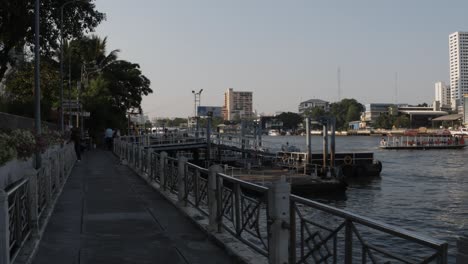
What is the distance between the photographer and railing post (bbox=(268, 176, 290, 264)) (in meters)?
5.82

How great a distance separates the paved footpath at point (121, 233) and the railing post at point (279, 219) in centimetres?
127

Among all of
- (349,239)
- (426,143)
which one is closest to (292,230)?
(349,239)

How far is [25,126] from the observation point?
1956cm

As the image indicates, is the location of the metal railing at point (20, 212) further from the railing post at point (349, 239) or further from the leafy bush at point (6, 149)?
the railing post at point (349, 239)

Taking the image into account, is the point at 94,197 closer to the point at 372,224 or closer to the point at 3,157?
the point at 3,157

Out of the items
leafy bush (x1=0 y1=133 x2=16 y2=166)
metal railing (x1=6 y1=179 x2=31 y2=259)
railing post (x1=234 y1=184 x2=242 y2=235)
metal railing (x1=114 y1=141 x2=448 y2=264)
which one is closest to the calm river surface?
metal railing (x1=114 y1=141 x2=448 y2=264)

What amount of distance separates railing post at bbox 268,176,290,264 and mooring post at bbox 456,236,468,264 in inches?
109

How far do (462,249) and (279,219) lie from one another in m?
2.85

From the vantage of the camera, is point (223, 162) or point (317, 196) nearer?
→ point (317, 196)

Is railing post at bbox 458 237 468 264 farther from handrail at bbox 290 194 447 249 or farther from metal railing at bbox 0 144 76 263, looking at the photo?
metal railing at bbox 0 144 76 263

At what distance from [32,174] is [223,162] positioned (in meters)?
36.9

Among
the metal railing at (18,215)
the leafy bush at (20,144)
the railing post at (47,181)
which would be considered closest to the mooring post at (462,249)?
the metal railing at (18,215)

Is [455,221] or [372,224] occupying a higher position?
[372,224]

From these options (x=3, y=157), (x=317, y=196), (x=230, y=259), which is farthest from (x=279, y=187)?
(x=317, y=196)
